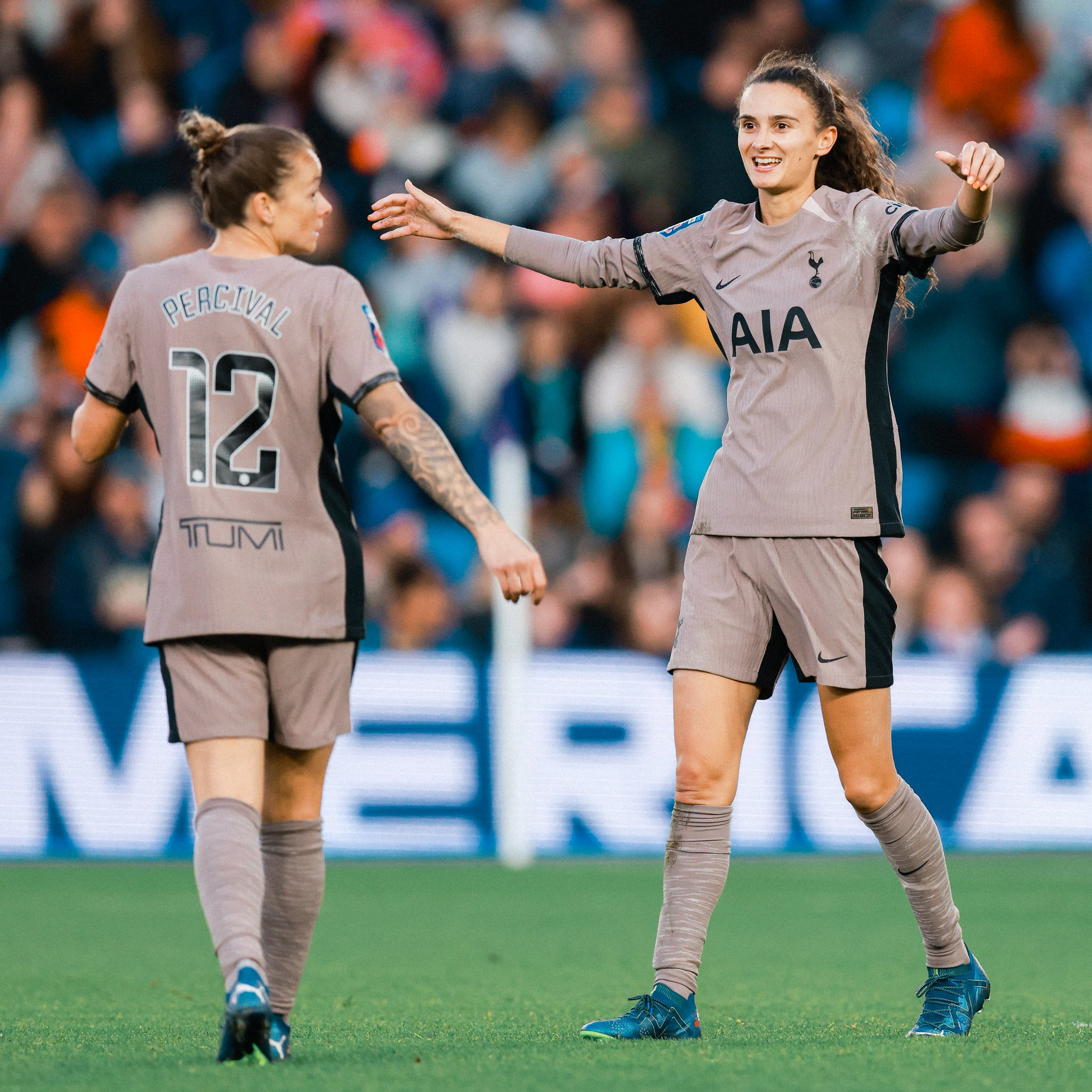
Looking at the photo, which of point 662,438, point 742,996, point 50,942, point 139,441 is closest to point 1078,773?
point 662,438

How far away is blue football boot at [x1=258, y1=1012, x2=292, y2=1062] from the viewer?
3230mm

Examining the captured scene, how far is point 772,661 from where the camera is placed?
3.86 meters

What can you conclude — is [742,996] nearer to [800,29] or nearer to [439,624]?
[439,624]

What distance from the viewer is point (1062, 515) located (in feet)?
31.7

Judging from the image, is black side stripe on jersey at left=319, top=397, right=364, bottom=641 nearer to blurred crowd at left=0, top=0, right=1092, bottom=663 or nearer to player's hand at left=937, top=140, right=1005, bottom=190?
player's hand at left=937, top=140, right=1005, bottom=190

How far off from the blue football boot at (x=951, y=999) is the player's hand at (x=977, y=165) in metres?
1.71

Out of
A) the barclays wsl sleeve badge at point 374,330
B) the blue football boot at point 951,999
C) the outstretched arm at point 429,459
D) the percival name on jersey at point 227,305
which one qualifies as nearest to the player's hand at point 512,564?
the outstretched arm at point 429,459

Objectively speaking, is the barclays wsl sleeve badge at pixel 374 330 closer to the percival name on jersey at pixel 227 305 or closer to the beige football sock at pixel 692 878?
the percival name on jersey at pixel 227 305

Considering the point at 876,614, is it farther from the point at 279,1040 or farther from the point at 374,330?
the point at 279,1040

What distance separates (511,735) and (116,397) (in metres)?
4.93

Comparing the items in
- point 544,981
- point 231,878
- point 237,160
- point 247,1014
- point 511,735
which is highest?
point 237,160

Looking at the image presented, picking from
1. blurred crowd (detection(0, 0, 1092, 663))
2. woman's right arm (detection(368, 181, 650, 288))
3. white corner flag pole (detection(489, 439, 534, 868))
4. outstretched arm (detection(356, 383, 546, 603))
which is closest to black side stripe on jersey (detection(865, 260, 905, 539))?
woman's right arm (detection(368, 181, 650, 288))

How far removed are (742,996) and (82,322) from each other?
6.92 meters

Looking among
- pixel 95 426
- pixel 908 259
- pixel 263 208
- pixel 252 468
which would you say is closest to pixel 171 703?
pixel 252 468
